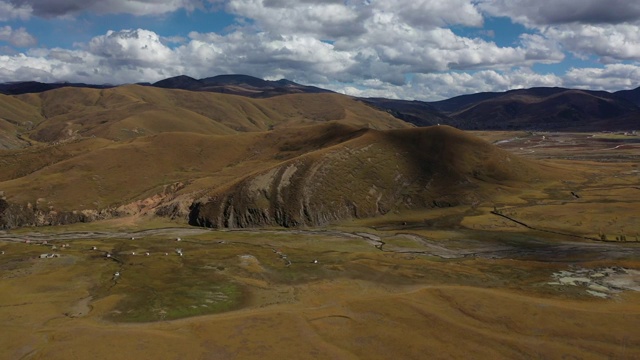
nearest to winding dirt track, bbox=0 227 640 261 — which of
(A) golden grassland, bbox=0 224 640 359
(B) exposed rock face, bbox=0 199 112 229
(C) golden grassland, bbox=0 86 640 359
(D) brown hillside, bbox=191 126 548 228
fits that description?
(C) golden grassland, bbox=0 86 640 359

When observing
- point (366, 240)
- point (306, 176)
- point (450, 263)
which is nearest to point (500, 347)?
point (450, 263)

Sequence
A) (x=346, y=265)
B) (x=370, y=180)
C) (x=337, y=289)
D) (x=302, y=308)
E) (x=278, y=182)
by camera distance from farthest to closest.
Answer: (x=370, y=180) < (x=278, y=182) < (x=346, y=265) < (x=337, y=289) < (x=302, y=308)

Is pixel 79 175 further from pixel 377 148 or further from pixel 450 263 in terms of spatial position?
pixel 450 263

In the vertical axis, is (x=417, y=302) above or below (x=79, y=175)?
below

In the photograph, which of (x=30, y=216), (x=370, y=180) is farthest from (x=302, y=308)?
(x=30, y=216)

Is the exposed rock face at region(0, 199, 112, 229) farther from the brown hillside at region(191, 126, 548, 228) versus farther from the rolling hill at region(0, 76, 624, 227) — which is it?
the brown hillside at region(191, 126, 548, 228)

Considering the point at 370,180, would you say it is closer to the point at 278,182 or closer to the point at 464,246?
the point at 278,182

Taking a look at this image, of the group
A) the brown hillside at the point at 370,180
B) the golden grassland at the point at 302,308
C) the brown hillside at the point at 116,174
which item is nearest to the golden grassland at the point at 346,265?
the golden grassland at the point at 302,308
